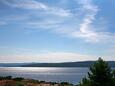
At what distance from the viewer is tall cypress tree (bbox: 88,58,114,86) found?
1938 centimetres

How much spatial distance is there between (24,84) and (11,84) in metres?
1.85

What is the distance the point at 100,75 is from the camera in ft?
64.0

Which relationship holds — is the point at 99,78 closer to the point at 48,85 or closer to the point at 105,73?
the point at 105,73

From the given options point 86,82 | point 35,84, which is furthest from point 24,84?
point 86,82

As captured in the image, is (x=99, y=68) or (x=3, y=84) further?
(x=3, y=84)

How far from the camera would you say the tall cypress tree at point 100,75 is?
63.6 feet

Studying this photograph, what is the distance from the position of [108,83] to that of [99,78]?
2.16 ft

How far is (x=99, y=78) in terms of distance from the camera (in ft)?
63.9

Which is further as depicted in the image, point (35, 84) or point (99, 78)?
point (35, 84)

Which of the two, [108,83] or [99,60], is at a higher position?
[99,60]

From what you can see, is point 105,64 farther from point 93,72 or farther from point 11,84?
point 11,84

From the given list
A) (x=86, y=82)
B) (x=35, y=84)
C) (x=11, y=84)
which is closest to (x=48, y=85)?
(x=35, y=84)

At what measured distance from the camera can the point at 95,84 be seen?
19.3 metres

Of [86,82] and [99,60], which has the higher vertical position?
[99,60]
